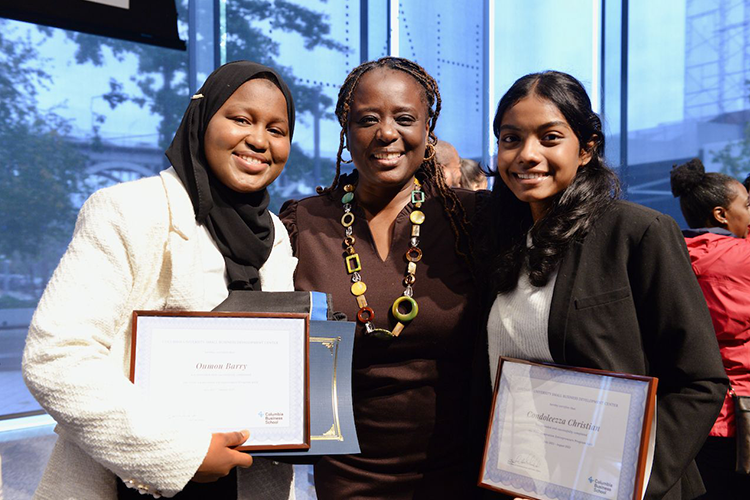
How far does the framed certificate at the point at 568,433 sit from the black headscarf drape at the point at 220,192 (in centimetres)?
66

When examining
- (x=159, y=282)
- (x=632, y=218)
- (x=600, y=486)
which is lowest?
(x=600, y=486)

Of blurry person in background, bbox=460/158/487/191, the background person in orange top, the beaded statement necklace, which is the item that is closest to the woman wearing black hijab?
the beaded statement necklace

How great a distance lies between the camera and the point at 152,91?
566 cm

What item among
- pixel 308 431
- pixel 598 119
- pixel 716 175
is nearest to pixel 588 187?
pixel 598 119

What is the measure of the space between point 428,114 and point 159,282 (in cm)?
105

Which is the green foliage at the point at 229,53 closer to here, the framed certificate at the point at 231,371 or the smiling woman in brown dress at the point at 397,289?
the smiling woman in brown dress at the point at 397,289

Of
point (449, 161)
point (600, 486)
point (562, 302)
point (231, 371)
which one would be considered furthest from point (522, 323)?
point (449, 161)

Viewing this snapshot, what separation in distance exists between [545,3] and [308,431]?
6.71 m

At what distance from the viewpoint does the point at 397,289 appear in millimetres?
1895

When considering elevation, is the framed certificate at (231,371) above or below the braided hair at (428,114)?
below

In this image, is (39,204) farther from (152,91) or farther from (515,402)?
(515,402)

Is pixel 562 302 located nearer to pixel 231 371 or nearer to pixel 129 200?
pixel 231 371

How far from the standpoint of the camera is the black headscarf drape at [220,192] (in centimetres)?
149

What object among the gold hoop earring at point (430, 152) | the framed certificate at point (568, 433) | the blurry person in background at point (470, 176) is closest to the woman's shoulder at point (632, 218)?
the framed certificate at point (568, 433)
